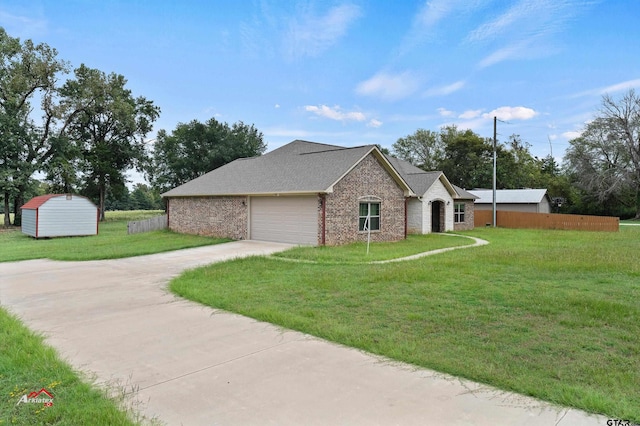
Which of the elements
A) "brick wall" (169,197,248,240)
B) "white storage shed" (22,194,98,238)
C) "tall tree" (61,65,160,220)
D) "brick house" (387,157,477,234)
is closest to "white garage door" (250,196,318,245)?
"brick wall" (169,197,248,240)

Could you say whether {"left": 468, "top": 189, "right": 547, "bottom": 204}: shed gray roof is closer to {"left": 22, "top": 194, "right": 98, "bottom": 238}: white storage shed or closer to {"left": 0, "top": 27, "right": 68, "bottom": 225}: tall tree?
{"left": 22, "top": 194, "right": 98, "bottom": 238}: white storage shed

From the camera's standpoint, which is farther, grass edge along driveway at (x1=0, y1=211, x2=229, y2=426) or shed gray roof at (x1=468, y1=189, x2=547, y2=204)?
shed gray roof at (x1=468, y1=189, x2=547, y2=204)

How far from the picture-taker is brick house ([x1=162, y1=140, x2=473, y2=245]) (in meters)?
15.9

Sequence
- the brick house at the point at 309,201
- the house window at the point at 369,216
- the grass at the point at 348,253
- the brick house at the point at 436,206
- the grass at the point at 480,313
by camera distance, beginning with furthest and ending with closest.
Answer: the brick house at the point at 436,206 < the house window at the point at 369,216 < the brick house at the point at 309,201 < the grass at the point at 348,253 < the grass at the point at 480,313

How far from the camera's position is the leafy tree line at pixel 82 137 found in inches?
1237

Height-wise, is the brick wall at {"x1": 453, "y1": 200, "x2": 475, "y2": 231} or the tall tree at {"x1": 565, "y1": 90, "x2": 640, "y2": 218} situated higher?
the tall tree at {"x1": 565, "y1": 90, "x2": 640, "y2": 218}

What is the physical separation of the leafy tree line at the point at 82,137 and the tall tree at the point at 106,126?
89 mm

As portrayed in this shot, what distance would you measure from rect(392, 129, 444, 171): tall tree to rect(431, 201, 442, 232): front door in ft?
107

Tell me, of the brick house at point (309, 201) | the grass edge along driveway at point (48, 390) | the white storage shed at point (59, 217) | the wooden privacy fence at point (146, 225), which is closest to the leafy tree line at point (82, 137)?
the white storage shed at point (59, 217)

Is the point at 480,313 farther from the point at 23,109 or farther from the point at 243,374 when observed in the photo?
the point at 23,109

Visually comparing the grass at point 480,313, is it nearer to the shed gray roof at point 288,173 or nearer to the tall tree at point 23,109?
the shed gray roof at point 288,173

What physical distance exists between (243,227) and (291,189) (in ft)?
12.3

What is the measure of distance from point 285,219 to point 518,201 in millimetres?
26885

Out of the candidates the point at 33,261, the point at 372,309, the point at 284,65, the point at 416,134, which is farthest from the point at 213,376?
the point at 416,134
